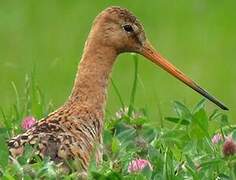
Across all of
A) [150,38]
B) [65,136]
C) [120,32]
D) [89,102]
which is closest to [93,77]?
[89,102]

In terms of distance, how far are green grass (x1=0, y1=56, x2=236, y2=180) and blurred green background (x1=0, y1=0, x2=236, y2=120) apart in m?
5.59

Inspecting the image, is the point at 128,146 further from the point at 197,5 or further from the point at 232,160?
the point at 197,5

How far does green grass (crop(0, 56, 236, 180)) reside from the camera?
22.4ft

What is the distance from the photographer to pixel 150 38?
1662cm

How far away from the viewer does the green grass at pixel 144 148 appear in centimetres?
684

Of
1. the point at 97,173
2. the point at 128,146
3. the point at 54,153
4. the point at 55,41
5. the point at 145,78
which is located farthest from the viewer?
the point at 55,41

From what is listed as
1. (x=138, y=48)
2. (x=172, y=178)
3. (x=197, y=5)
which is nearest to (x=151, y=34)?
(x=197, y=5)

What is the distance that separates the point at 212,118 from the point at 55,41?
8.75 metres

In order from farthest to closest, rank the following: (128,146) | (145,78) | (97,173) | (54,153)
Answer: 1. (145,78)
2. (128,146)
3. (54,153)
4. (97,173)

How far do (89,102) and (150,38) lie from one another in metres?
8.89

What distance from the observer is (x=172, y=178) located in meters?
6.98

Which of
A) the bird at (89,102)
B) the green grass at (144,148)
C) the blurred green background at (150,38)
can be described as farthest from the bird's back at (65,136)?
the blurred green background at (150,38)

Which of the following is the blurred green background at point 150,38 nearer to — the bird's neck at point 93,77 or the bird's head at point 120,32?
the bird's head at point 120,32

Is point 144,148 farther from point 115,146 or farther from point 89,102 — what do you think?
point 89,102
